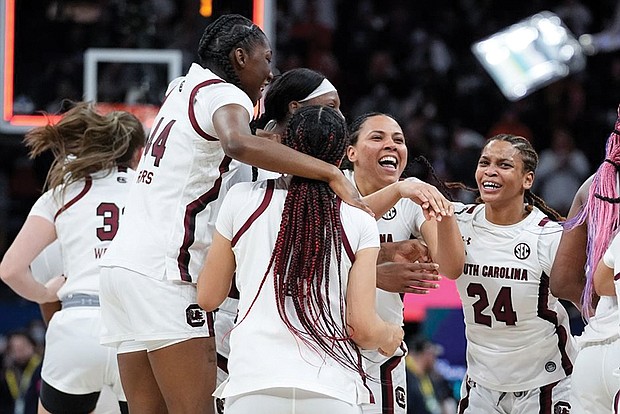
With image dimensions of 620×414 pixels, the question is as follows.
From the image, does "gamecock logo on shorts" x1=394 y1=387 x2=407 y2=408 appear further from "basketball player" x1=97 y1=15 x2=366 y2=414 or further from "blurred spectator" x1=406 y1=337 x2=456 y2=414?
"blurred spectator" x1=406 y1=337 x2=456 y2=414

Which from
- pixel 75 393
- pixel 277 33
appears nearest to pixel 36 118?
pixel 75 393

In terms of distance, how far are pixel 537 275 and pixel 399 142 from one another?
88 centimetres

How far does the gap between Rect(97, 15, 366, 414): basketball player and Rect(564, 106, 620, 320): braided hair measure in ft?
4.65

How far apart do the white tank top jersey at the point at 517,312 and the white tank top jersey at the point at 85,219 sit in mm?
1708

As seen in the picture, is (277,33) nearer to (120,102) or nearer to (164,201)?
(120,102)

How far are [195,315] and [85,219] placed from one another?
1.38 meters

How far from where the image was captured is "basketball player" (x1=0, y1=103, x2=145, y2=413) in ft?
18.5

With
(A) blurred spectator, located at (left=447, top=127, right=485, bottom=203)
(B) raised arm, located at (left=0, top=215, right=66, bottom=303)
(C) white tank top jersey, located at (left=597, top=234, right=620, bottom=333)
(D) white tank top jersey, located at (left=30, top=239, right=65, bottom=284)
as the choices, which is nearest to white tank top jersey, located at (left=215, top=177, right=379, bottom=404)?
(C) white tank top jersey, located at (left=597, top=234, right=620, bottom=333)

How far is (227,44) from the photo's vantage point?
463cm

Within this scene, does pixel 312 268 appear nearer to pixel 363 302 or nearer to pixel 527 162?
pixel 363 302

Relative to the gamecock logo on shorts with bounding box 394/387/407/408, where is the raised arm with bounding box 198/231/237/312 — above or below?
above

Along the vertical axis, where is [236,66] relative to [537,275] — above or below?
above

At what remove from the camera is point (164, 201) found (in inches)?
179

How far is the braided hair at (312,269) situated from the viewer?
391 centimetres
